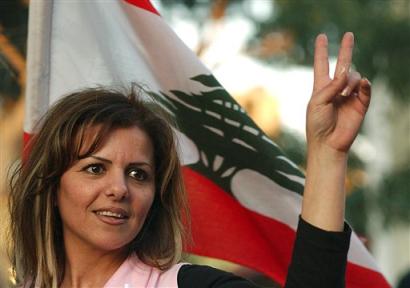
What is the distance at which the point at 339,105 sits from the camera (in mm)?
2764

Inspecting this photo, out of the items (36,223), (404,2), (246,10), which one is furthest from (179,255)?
(404,2)

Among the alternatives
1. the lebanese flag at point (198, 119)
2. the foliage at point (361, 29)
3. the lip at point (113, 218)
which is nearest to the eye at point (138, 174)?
the lip at point (113, 218)

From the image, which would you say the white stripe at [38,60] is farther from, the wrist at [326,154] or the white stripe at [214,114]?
the wrist at [326,154]

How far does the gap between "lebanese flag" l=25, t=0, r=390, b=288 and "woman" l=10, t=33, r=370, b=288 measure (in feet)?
2.22

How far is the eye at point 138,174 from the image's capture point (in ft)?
10.3

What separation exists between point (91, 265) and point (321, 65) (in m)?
0.86

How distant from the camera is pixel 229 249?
→ 421 centimetres

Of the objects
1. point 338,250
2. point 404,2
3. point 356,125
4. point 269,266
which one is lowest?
point 269,266

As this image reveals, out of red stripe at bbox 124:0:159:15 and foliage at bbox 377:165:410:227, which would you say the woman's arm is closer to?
Answer: red stripe at bbox 124:0:159:15

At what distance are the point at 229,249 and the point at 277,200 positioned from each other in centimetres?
23

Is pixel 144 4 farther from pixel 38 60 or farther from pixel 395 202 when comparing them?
pixel 395 202

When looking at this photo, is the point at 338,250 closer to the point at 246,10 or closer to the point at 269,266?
the point at 269,266

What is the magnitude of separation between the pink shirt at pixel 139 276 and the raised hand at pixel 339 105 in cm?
53

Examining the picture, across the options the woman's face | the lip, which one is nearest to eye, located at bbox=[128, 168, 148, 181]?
the woman's face
